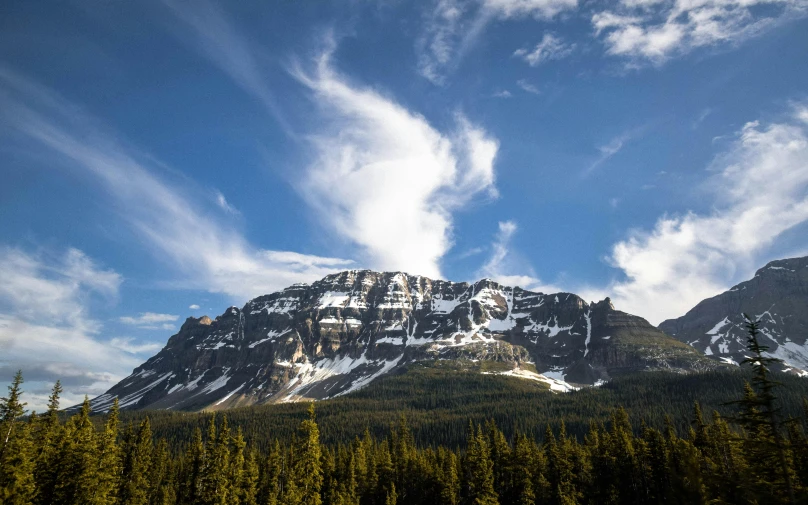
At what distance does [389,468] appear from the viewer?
8256cm

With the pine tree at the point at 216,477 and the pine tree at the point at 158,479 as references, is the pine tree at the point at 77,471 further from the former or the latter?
the pine tree at the point at 158,479

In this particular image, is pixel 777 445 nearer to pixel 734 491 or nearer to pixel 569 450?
pixel 734 491

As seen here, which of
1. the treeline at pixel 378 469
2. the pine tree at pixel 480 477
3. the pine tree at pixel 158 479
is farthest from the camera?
the pine tree at pixel 158 479

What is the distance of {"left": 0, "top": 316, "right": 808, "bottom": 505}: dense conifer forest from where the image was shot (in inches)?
1478

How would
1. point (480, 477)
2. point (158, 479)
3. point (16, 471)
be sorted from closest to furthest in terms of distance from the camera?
point (16, 471), point (480, 477), point (158, 479)

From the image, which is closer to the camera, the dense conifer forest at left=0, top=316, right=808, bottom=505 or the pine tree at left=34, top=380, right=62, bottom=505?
the dense conifer forest at left=0, top=316, right=808, bottom=505

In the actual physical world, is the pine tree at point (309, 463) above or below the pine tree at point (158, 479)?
above

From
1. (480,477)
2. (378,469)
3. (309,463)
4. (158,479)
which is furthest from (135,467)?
(480,477)

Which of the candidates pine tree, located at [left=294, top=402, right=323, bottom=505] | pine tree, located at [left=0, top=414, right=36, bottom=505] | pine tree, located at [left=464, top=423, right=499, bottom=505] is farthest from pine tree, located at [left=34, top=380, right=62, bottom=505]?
pine tree, located at [left=464, top=423, right=499, bottom=505]

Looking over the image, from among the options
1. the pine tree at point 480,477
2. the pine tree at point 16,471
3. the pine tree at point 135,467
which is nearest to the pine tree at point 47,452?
the pine tree at point 16,471

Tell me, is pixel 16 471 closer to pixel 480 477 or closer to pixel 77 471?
pixel 77 471

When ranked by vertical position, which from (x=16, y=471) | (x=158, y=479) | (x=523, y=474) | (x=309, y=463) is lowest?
(x=523, y=474)

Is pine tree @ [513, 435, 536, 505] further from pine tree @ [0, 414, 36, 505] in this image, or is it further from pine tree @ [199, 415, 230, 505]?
pine tree @ [0, 414, 36, 505]

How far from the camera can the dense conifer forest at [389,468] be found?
1478 inches
